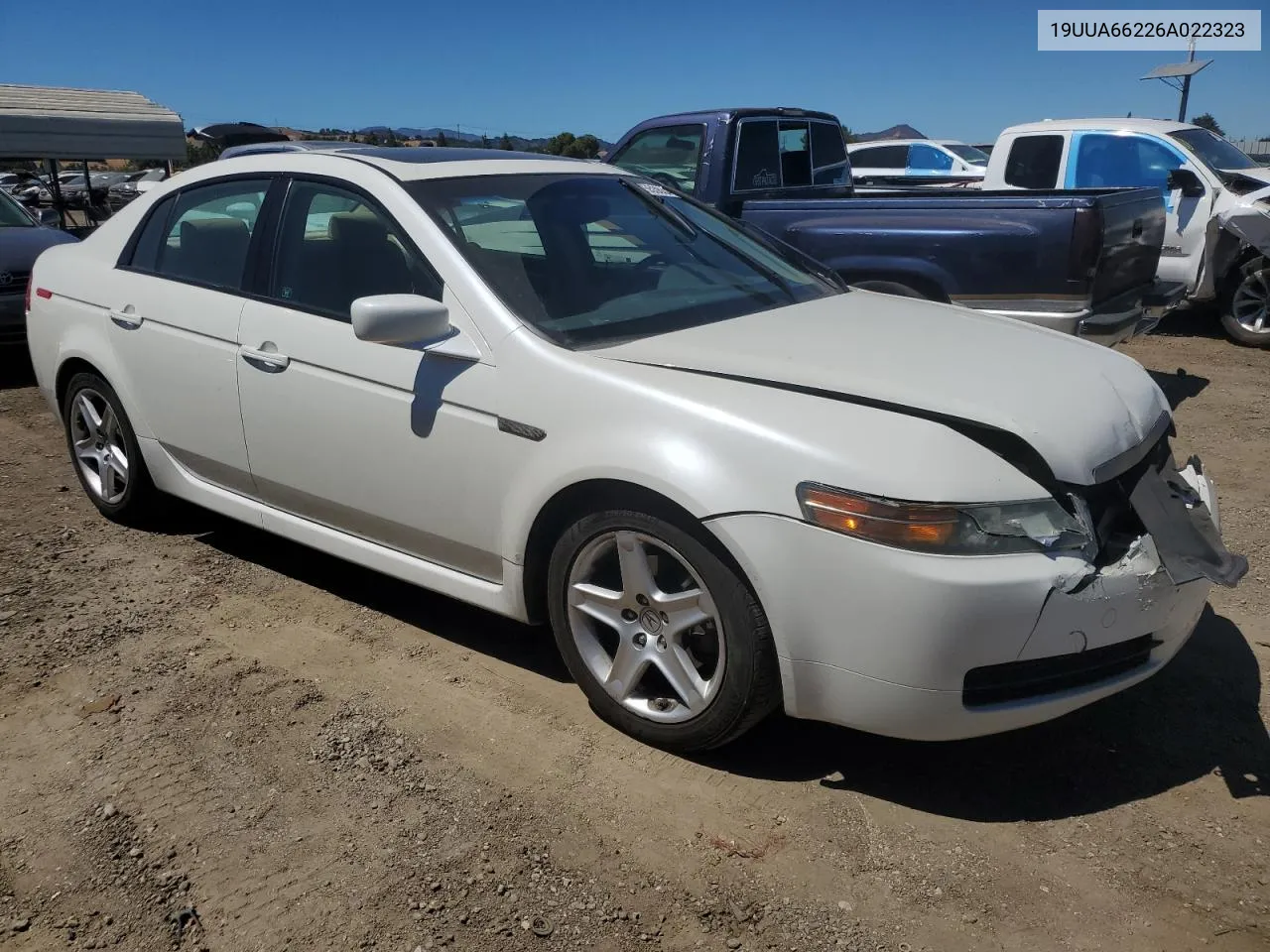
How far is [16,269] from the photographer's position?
8.15 m

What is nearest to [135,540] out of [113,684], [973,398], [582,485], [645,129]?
[113,684]

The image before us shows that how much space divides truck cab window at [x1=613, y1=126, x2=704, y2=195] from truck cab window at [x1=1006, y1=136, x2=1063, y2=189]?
152 inches

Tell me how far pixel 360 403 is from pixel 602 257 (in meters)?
0.98

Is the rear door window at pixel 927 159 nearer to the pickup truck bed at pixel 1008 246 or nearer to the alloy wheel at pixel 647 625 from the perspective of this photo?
the pickup truck bed at pixel 1008 246

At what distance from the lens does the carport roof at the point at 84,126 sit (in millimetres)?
14641

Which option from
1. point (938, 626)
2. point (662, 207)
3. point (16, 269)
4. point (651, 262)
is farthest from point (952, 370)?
point (16, 269)

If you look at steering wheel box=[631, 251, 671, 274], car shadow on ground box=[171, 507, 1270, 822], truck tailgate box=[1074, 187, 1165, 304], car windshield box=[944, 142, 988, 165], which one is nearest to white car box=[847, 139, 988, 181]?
car windshield box=[944, 142, 988, 165]

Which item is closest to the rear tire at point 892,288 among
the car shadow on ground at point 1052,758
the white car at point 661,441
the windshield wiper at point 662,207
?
the white car at point 661,441

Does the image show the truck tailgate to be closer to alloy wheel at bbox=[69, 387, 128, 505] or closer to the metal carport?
alloy wheel at bbox=[69, 387, 128, 505]

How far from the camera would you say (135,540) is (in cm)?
483

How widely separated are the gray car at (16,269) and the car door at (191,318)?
4.09m

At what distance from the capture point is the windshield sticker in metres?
4.26

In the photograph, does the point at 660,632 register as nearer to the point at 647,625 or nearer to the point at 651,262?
the point at 647,625

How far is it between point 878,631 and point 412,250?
1941 mm
